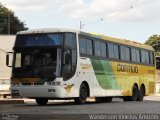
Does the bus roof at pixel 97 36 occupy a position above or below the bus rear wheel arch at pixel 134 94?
above

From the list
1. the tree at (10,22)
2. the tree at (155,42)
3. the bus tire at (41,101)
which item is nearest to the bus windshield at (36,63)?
the bus tire at (41,101)

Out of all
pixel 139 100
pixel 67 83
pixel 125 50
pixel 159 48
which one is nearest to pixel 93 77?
pixel 67 83

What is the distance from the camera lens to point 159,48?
12625 cm

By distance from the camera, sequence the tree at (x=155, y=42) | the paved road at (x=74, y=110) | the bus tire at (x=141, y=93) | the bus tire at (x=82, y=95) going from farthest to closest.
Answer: the tree at (x=155, y=42)
the bus tire at (x=141, y=93)
the bus tire at (x=82, y=95)
the paved road at (x=74, y=110)

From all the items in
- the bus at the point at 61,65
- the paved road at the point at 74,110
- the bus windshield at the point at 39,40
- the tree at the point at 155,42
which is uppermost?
the tree at the point at 155,42

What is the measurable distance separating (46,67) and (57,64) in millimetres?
490

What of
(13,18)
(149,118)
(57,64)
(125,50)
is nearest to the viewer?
(149,118)

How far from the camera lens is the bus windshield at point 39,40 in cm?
2360

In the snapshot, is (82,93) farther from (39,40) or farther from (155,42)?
(155,42)

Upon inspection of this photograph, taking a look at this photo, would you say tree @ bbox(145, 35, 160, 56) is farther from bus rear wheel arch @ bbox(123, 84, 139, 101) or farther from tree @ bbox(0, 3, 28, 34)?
bus rear wheel arch @ bbox(123, 84, 139, 101)

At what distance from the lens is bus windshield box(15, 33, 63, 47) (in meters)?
23.6

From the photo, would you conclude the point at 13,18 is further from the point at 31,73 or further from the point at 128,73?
the point at 31,73

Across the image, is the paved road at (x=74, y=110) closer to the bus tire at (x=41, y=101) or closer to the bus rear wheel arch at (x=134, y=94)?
the bus tire at (x=41, y=101)

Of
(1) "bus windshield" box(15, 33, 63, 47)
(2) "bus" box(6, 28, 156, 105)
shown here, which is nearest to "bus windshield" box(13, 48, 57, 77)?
(2) "bus" box(6, 28, 156, 105)
